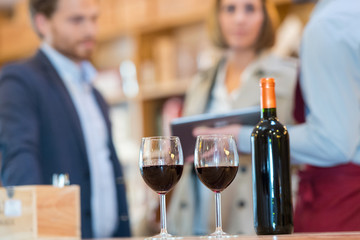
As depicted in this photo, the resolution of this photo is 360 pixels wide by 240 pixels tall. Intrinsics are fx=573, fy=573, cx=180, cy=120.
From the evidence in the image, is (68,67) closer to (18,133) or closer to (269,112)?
(18,133)

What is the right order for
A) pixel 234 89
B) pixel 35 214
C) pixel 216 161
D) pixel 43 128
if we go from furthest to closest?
pixel 234 89
pixel 43 128
pixel 35 214
pixel 216 161

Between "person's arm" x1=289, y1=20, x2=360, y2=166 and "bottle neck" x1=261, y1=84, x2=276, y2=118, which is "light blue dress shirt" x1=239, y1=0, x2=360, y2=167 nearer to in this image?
"person's arm" x1=289, y1=20, x2=360, y2=166

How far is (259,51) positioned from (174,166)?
155cm

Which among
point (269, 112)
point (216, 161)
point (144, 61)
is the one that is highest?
point (144, 61)

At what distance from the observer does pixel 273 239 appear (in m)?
1.05

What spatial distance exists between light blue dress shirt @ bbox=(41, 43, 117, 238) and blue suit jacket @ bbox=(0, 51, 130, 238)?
6 cm

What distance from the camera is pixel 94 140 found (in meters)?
2.31

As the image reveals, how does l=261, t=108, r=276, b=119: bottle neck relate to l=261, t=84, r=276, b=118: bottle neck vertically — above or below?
below

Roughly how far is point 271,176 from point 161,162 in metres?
0.23

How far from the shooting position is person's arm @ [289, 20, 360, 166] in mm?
1496

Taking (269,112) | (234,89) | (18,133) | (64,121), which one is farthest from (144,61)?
(269,112)

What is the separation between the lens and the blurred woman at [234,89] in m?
2.37

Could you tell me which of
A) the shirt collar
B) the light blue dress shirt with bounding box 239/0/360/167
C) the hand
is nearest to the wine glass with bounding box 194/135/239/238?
the light blue dress shirt with bounding box 239/0/360/167

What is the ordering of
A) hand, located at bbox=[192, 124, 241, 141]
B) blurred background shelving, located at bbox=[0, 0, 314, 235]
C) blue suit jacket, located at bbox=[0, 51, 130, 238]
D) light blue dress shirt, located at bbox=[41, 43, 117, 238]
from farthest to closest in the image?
1. blurred background shelving, located at bbox=[0, 0, 314, 235]
2. light blue dress shirt, located at bbox=[41, 43, 117, 238]
3. blue suit jacket, located at bbox=[0, 51, 130, 238]
4. hand, located at bbox=[192, 124, 241, 141]
